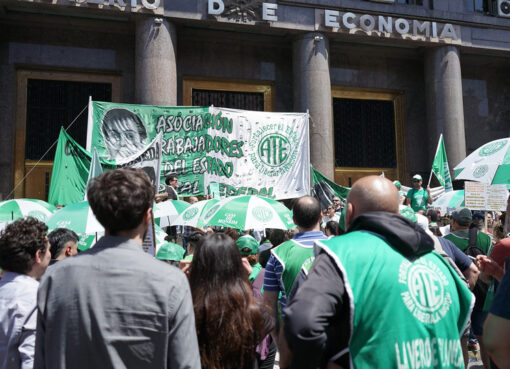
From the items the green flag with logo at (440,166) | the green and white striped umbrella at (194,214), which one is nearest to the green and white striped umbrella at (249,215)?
the green and white striped umbrella at (194,214)

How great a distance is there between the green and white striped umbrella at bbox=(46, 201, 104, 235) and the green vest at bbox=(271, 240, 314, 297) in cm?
223

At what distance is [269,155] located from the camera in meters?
12.8

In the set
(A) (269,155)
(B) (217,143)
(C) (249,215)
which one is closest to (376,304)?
(C) (249,215)

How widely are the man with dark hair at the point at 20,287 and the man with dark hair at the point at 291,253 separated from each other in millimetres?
1810

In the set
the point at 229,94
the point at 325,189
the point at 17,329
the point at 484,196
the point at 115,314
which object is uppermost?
the point at 229,94

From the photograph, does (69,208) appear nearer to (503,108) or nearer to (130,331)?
(130,331)

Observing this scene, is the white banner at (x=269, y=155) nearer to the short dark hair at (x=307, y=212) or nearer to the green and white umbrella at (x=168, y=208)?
the green and white umbrella at (x=168, y=208)

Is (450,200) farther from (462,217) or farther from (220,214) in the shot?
(220,214)

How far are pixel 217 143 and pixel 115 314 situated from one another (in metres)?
10.5

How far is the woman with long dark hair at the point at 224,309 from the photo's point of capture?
2.79 meters

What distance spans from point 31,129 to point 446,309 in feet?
51.9

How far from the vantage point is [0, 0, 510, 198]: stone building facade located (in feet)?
50.5

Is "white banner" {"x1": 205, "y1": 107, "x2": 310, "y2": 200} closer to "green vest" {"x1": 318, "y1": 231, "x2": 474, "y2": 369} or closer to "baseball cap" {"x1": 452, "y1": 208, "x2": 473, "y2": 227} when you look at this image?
"baseball cap" {"x1": 452, "y1": 208, "x2": 473, "y2": 227}

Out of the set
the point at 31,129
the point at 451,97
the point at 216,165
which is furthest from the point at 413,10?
the point at 31,129
